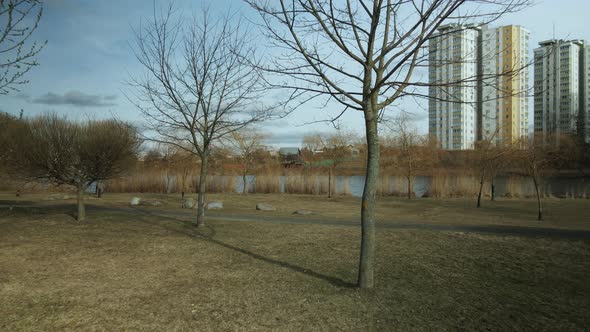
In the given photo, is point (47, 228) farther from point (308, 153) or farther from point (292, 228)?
point (308, 153)

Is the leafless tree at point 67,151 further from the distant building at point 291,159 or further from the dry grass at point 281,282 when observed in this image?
the distant building at point 291,159

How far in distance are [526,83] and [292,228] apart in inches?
262

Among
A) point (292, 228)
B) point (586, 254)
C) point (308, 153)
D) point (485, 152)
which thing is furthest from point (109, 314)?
point (308, 153)

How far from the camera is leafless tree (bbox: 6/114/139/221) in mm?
11164

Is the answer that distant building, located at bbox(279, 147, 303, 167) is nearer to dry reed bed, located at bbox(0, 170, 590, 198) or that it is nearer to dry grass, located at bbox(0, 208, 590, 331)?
dry reed bed, located at bbox(0, 170, 590, 198)

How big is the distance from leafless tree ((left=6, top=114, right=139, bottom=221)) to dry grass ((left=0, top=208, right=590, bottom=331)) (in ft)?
→ 7.39

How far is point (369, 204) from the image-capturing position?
523 cm

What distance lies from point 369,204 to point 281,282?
166 centimetres

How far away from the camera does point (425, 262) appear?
7008 millimetres

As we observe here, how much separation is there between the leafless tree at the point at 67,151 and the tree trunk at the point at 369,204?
888 centimetres

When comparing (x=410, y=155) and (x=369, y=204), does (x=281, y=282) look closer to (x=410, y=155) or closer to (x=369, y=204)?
(x=369, y=204)

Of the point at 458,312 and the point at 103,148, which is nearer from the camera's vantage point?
the point at 458,312

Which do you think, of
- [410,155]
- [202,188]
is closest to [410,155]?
[410,155]

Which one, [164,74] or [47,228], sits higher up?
[164,74]
